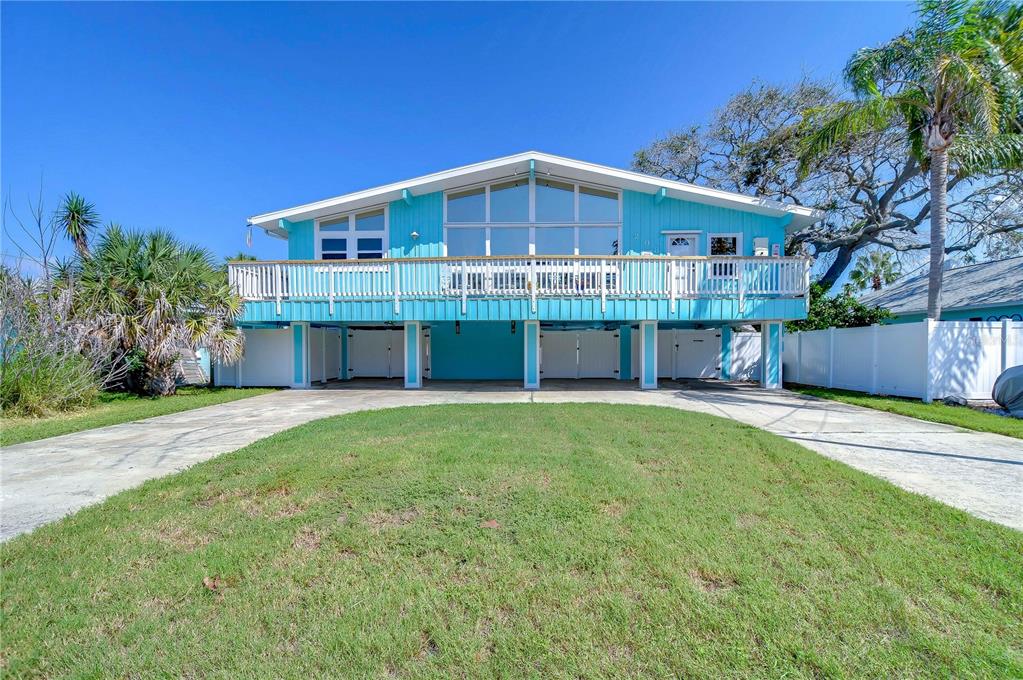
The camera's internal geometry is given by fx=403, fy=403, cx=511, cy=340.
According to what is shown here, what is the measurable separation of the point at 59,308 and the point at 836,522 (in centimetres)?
1311

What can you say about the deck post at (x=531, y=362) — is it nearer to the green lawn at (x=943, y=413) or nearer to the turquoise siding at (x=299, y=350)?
the turquoise siding at (x=299, y=350)

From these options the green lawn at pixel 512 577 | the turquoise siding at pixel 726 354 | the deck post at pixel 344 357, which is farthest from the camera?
the deck post at pixel 344 357

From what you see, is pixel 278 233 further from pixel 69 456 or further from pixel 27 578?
pixel 27 578

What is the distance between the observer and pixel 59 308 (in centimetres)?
837

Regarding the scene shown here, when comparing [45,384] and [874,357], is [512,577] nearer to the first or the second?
[45,384]

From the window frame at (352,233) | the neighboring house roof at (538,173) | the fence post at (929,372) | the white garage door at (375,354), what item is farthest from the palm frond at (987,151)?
the white garage door at (375,354)

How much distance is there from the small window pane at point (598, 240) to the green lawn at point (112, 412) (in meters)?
9.74

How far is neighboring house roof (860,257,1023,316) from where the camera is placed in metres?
13.2

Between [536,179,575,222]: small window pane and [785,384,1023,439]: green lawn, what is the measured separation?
→ 8072 millimetres

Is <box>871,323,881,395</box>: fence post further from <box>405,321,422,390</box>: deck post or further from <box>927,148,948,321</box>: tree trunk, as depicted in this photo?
<box>405,321,422,390</box>: deck post

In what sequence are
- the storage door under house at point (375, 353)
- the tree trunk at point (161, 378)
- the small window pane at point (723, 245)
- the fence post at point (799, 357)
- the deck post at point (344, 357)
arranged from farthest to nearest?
the storage door under house at point (375, 353) < the deck post at point (344, 357) < the fence post at point (799, 357) < the small window pane at point (723, 245) < the tree trunk at point (161, 378)

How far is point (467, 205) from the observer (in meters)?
12.3

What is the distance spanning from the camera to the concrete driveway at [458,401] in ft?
11.5

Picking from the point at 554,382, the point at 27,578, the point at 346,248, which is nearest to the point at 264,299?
the point at 346,248
